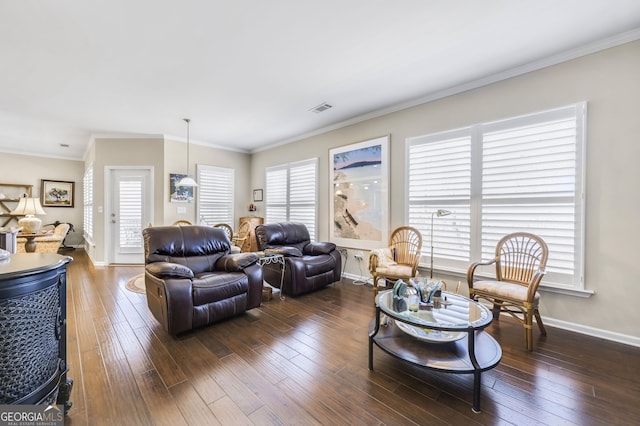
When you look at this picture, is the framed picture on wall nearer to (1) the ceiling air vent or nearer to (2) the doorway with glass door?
(2) the doorway with glass door

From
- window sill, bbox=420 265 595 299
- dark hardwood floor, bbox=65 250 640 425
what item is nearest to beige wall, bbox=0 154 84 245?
dark hardwood floor, bbox=65 250 640 425

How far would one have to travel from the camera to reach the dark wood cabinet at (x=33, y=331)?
127cm

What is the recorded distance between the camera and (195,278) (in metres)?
2.82

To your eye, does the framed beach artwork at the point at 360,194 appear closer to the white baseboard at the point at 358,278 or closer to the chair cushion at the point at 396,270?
the white baseboard at the point at 358,278

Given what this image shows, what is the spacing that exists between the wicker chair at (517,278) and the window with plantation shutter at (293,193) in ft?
10.2

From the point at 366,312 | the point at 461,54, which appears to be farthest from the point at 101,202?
the point at 461,54

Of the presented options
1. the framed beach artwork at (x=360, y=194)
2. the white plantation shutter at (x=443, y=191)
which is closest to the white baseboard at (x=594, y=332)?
the white plantation shutter at (x=443, y=191)

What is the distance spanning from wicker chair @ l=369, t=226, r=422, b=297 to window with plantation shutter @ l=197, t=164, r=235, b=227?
13.5 feet

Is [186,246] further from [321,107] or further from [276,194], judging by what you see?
[276,194]

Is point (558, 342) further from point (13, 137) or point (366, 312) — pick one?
point (13, 137)

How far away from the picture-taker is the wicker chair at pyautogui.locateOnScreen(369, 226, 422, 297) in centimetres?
344

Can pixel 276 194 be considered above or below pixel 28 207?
above

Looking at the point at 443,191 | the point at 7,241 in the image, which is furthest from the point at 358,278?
the point at 7,241

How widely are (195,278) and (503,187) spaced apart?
358 cm
